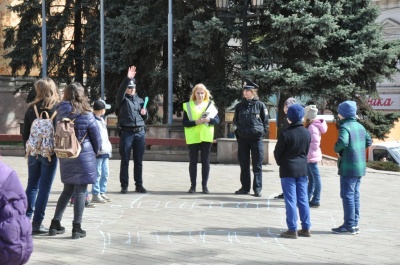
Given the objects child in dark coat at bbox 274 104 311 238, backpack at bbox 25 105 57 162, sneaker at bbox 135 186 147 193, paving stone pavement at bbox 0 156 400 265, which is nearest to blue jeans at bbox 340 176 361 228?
paving stone pavement at bbox 0 156 400 265

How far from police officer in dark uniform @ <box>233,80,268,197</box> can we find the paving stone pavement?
1.14ft

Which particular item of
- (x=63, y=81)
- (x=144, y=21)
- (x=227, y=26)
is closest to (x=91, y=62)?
(x=63, y=81)

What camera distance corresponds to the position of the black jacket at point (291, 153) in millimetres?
8289

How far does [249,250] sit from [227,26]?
15.2 metres

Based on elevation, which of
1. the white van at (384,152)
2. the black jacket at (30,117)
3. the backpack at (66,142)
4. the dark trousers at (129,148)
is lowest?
the white van at (384,152)

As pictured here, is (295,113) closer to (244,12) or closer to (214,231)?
(214,231)

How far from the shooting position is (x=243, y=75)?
21125 mm

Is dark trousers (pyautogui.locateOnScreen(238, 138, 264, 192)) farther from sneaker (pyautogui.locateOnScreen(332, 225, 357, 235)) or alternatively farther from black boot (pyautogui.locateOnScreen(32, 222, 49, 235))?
black boot (pyautogui.locateOnScreen(32, 222, 49, 235))

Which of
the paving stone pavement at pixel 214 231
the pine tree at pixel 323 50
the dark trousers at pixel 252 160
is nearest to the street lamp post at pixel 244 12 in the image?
the pine tree at pixel 323 50

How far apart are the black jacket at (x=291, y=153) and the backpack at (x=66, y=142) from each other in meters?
2.25

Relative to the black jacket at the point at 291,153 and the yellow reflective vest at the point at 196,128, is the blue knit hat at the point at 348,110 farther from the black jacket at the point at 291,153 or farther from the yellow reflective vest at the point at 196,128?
the yellow reflective vest at the point at 196,128

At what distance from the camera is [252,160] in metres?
11.8

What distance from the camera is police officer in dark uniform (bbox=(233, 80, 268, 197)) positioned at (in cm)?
1157

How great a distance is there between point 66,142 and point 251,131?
14.5 feet
